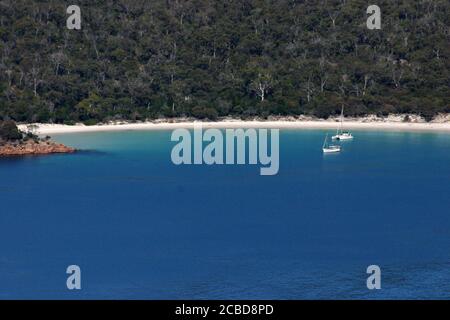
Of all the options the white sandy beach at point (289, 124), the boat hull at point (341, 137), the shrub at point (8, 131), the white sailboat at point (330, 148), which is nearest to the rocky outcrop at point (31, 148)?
the shrub at point (8, 131)

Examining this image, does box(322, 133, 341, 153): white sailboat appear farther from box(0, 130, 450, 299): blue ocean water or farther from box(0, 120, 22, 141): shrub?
box(0, 120, 22, 141): shrub

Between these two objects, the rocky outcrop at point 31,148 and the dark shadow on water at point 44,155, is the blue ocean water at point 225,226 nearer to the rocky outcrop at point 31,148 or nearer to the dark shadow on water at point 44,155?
the dark shadow on water at point 44,155

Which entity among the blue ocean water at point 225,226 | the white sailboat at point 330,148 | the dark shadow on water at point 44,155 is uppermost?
the white sailboat at point 330,148

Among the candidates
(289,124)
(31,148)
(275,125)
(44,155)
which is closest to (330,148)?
(275,125)

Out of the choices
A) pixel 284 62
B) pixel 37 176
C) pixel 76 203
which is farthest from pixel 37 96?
pixel 76 203

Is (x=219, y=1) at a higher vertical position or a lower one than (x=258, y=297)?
higher

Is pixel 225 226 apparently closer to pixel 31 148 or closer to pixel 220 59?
pixel 31 148
